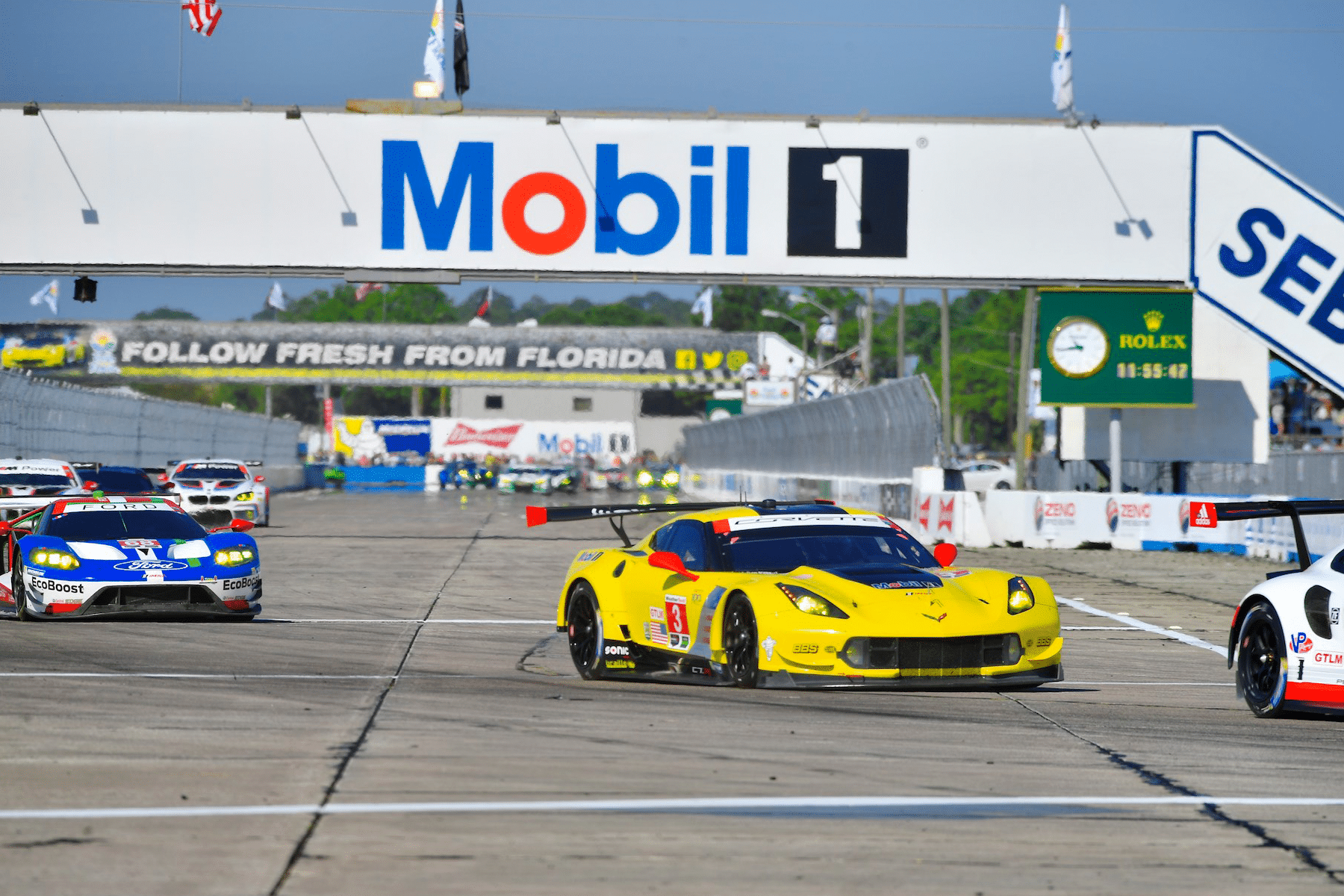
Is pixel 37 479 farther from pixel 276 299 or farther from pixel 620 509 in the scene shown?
pixel 276 299

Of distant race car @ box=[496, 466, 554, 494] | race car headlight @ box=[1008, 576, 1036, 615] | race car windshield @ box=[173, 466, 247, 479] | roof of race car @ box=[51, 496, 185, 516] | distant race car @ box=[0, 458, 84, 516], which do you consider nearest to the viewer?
race car headlight @ box=[1008, 576, 1036, 615]

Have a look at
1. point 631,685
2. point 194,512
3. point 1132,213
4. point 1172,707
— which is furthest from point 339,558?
point 1172,707

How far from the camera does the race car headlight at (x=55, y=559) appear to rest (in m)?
16.2

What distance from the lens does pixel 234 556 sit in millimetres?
16766

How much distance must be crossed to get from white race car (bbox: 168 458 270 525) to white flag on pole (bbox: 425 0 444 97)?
9.67m

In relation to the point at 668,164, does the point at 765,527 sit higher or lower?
lower

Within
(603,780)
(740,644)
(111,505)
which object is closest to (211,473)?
(111,505)

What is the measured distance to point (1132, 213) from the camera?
3184cm

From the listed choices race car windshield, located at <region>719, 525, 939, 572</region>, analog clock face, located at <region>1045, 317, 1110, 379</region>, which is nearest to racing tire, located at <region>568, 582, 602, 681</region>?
race car windshield, located at <region>719, 525, 939, 572</region>

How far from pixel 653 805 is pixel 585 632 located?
19.0 ft

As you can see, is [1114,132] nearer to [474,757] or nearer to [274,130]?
[274,130]

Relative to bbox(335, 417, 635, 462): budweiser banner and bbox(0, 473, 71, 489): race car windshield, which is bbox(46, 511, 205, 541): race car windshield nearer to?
→ bbox(0, 473, 71, 489): race car windshield

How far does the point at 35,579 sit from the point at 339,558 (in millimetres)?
12506

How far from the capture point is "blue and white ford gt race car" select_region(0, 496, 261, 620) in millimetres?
16203
